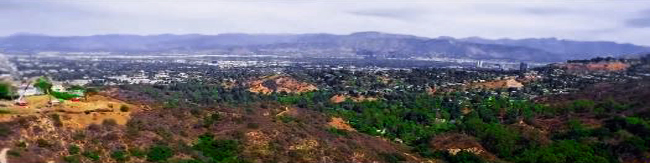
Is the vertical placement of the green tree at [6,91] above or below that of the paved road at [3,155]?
above

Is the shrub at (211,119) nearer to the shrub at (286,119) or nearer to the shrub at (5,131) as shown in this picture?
the shrub at (286,119)

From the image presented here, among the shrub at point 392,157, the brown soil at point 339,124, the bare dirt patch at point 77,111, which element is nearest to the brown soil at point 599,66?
the brown soil at point 339,124

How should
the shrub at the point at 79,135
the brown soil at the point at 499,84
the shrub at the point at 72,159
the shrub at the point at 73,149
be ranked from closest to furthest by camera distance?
1. the shrub at the point at 72,159
2. the shrub at the point at 73,149
3. the shrub at the point at 79,135
4. the brown soil at the point at 499,84

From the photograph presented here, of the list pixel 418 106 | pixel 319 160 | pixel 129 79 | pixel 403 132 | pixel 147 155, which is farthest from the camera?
pixel 129 79

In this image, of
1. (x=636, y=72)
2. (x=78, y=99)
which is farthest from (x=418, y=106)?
(x=636, y=72)

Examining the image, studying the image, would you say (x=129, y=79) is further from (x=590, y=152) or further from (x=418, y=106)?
(x=590, y=152)

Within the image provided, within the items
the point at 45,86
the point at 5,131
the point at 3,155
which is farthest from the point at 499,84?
the point at 3,155

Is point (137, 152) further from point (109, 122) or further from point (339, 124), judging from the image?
point (339, 124)

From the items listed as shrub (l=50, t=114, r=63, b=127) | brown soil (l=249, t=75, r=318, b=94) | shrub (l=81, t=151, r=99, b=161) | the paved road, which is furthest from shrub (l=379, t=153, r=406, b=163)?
brown soil (l=249, t=75, r=318, b=94)
